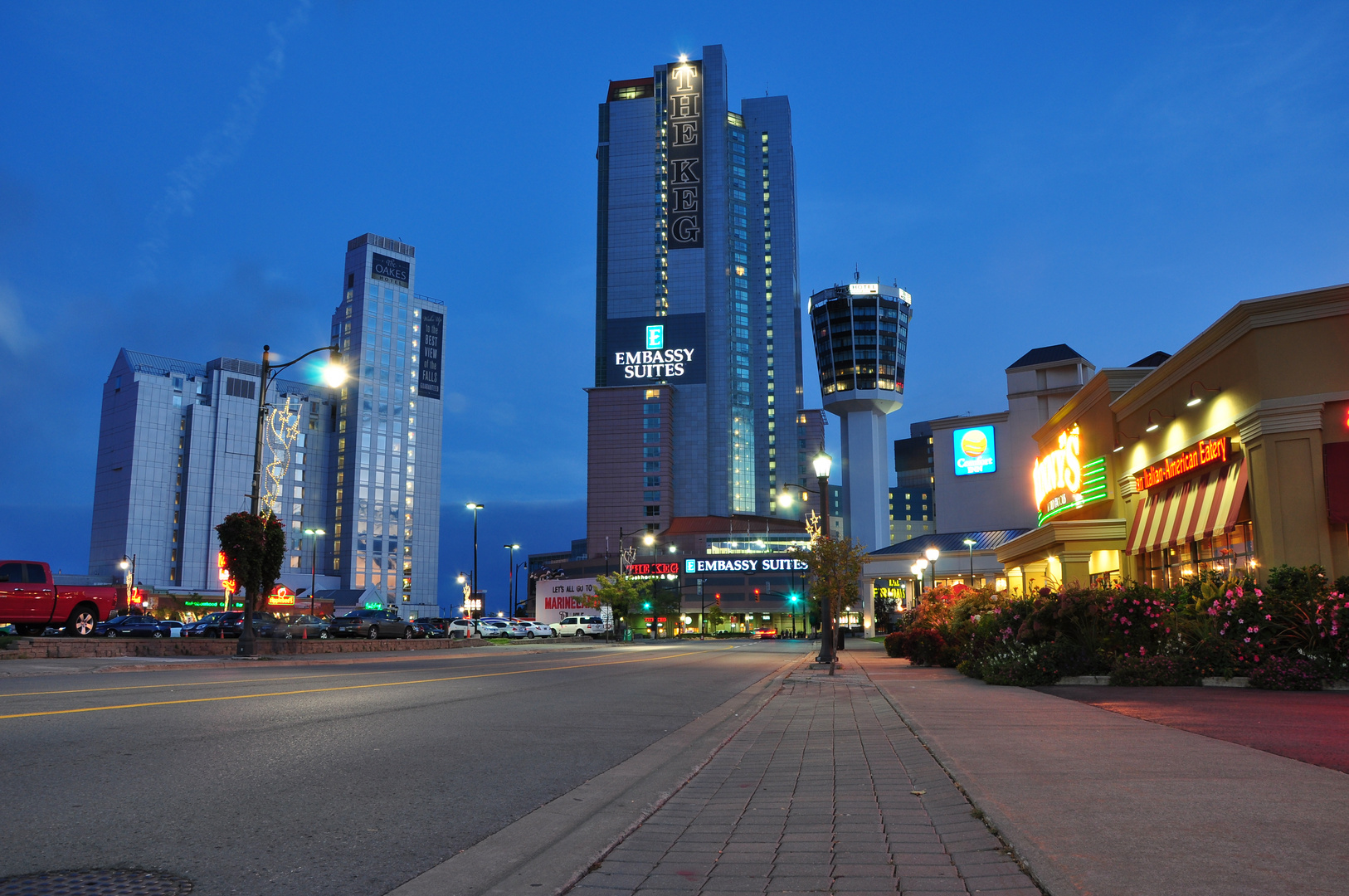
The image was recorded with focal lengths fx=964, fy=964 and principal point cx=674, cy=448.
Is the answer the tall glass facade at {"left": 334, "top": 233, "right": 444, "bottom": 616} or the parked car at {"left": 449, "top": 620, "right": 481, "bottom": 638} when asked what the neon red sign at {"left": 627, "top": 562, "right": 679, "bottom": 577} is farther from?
the parked car at {"left": 449, "top": 620, "right": 481, "bottom": 638}

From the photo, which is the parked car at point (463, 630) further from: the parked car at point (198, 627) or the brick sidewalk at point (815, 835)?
the brick sidewalk at point (815, 835)

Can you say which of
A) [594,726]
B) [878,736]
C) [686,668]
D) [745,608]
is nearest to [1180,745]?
[878,736]

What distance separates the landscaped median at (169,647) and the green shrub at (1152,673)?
22910 millimetres

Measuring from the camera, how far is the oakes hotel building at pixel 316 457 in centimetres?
16512

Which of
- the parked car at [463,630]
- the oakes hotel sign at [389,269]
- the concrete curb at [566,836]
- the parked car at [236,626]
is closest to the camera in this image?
the concrete curb at [566,836]

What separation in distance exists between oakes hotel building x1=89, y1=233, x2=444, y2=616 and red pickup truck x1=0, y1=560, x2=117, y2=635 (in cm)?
12932

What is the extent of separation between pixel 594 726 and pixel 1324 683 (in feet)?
43.4

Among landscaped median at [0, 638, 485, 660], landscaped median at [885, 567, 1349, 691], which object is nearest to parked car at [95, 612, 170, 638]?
landscaped median at [0, 638, 485, 660]

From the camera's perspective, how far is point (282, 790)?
6.75 metres

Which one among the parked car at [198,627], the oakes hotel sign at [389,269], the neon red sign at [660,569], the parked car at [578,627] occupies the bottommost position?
the parked car at [578,627]

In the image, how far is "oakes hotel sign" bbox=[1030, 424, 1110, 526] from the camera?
1407 inches

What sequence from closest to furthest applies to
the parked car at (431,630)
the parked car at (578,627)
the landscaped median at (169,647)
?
the landscaped median at (169,647), the parked car at (431,630), the parked car at (578,627)

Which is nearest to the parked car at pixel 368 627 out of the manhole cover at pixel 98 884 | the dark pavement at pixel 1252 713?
the dark pavement at pixel 1252 713

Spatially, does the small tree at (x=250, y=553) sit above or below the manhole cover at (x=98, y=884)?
above
